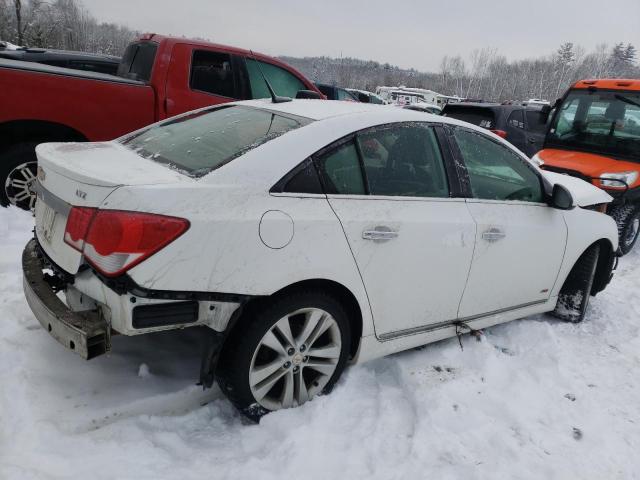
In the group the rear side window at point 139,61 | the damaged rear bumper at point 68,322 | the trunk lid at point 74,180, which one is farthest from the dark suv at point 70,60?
the damaged rear bumper at point 68,322

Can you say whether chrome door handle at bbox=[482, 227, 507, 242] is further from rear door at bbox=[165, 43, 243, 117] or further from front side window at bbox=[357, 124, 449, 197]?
rear door at bbox=[165, 43, 243, 117]

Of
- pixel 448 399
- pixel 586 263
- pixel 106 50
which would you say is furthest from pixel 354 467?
pixel 106 50

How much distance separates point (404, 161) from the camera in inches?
117

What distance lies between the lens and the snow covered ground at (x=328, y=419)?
2.31 m

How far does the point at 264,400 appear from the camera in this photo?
8.61ft

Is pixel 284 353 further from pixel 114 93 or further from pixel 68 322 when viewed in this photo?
pixel 114 93

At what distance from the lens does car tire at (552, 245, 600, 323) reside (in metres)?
4.19

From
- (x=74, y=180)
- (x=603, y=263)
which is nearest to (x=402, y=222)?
(x=74, y=180)

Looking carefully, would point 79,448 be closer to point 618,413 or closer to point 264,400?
point 264,400

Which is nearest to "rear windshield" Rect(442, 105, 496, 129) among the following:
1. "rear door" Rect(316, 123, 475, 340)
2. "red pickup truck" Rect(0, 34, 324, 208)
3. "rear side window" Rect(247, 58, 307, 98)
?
"rear side window" Rect(247, 58, 307, 98)

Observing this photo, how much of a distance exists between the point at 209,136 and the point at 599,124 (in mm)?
6480

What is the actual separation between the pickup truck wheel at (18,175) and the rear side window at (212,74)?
1821mm

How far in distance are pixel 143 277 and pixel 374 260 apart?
3.95 ft

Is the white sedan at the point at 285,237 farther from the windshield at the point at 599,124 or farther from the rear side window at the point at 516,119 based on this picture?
the rear side window at the point at 516,119
